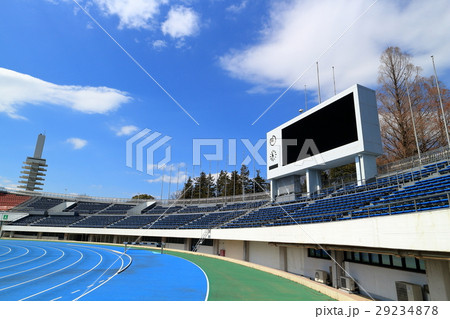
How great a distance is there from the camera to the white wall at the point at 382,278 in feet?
34.0

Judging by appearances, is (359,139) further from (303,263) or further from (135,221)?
(135,221)

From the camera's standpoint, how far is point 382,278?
11.7m

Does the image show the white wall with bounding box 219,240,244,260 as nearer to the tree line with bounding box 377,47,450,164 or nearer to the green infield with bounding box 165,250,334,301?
the green infield with bounding box 165,250,334,301

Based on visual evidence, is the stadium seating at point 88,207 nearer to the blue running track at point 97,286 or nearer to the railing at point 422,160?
the blue running track at point 97,286

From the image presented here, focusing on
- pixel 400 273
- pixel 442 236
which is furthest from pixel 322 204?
pixel 442 236

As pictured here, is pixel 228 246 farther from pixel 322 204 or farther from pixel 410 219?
pixel 410 219

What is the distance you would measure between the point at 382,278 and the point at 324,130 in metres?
12.5

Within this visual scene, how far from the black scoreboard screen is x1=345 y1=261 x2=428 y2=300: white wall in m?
9.33

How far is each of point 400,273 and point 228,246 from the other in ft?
64.0

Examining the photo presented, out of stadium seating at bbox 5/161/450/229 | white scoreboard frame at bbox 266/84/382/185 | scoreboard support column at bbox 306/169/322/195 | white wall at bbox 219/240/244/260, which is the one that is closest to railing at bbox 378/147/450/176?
stadium seating at bbox 5/161/450/229

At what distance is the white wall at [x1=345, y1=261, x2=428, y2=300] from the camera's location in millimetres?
10352

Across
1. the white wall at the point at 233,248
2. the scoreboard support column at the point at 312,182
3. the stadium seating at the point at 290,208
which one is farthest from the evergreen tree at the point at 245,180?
the scoreboard support column at the point at 312,182

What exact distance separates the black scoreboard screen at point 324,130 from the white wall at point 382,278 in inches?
367

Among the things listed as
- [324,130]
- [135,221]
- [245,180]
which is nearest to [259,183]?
[245,180]
